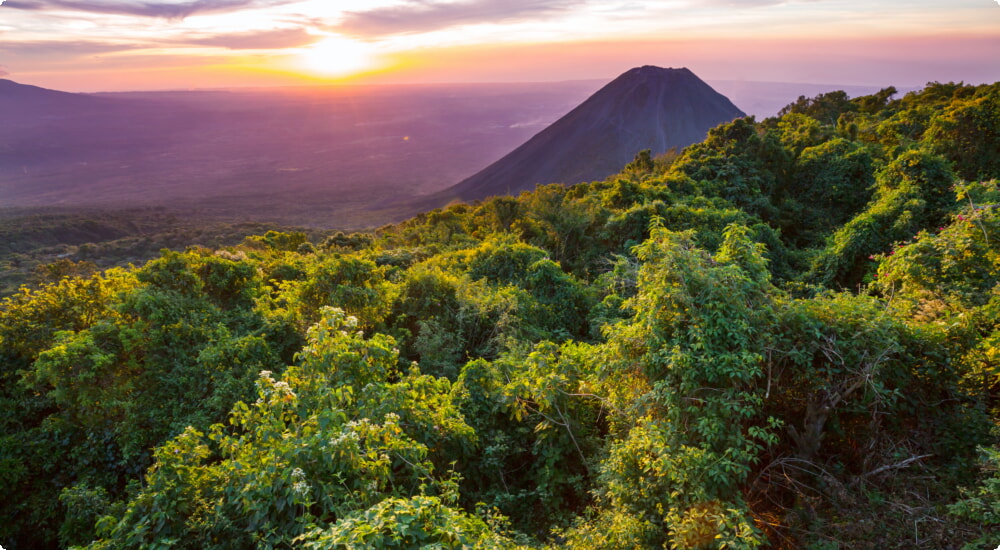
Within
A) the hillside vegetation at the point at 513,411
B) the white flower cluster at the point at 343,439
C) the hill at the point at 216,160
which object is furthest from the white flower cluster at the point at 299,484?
the hill at the point at 216,160

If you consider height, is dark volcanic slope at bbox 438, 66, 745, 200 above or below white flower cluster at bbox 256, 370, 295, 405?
above

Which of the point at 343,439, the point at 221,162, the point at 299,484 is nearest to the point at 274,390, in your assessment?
the point at 343,439

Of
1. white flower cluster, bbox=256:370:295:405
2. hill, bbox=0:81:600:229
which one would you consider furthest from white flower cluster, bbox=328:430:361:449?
hill, bbox=0:81:600:229

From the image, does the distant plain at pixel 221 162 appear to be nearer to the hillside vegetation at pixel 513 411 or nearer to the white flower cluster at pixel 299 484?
the hillside vegetation at pixel 513 411

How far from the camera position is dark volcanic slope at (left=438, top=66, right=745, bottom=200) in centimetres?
8519

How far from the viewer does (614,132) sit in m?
91.7

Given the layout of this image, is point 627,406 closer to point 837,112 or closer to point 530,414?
point 530,414

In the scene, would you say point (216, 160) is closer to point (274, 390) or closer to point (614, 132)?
point (614, 132)

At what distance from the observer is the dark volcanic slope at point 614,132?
279 ft

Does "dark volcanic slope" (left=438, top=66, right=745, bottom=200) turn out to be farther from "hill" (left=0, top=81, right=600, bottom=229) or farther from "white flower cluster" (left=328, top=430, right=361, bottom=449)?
"white flower cluster" (left=328, top=430, right=361, bottom=449)

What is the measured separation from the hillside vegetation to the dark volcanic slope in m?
73.7

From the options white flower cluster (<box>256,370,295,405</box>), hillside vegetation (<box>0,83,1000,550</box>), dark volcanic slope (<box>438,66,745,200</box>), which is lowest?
hillside vegetation (<box>0,83,1000,550</box>)

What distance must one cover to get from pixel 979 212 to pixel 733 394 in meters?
6.31

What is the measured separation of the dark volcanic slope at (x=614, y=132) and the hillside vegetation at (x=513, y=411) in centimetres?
7374
